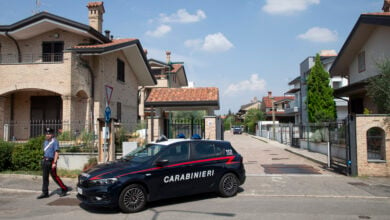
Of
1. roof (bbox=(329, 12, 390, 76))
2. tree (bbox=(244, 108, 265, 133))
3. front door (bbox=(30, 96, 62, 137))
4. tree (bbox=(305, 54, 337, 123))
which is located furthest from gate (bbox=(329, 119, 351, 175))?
tree (bbox=(244, 108, 265, 133))

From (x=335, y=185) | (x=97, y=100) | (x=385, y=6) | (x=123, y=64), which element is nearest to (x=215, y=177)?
(x=335, y=185)

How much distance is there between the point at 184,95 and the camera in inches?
685

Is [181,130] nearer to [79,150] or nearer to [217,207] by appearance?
[79,150]

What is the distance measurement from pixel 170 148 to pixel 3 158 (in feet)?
24.2

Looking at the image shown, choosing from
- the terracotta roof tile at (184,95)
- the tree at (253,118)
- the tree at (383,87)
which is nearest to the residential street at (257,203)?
the tree at (383,87)

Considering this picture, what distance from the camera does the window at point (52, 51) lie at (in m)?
16.8

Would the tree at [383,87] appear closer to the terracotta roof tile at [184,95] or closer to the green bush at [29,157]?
the terracotta roof tile at [184,95]

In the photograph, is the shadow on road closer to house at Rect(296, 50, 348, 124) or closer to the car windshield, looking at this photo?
the car windshield

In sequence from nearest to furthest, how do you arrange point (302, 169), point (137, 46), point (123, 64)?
point (302, 169) → point (137, 46) → point (123, 64)

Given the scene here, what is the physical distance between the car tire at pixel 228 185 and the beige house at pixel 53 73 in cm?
794

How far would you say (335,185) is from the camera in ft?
31.2

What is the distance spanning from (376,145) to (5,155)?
12.9 m

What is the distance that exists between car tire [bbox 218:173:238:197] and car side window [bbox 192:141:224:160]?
1.98 ft

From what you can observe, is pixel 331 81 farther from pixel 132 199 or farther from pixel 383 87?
pixel 132 199
